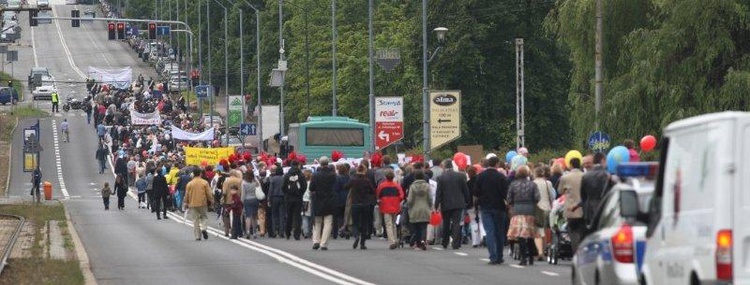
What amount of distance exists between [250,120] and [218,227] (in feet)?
257

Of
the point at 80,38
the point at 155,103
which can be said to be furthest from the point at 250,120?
the point at 80,38

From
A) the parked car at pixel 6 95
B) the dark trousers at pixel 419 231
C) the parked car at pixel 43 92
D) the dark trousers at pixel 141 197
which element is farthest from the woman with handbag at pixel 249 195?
the parked car at pixel 43 92

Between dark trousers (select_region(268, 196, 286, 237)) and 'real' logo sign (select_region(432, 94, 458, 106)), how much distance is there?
10.9 metres

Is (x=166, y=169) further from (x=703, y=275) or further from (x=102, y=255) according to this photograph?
(x=703, y=275)

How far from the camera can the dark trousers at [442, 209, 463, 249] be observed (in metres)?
32.2

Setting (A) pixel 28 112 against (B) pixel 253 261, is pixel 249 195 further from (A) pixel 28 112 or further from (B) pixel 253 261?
(A) pixel 28 112

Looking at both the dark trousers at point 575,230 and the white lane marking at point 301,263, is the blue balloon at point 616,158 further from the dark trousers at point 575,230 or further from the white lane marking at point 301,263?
the white lane marking at point 301,263

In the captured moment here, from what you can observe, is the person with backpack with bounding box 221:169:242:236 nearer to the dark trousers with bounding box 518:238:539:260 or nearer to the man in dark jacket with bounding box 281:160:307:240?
the man in dark jacket with bounding box 281:160:307:240

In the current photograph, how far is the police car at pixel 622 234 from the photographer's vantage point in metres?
16.5

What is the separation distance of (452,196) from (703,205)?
56.2 ft

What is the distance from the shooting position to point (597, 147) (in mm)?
43031

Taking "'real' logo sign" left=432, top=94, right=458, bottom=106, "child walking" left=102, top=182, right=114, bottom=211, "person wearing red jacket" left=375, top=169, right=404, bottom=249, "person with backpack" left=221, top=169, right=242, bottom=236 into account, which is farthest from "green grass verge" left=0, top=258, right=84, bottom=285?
"child walking" left=102, top=182, right=114, bottom=211

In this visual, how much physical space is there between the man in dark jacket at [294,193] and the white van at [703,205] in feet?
68.7

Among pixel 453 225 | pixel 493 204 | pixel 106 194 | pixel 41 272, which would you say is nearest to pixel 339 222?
pixel 453 225
